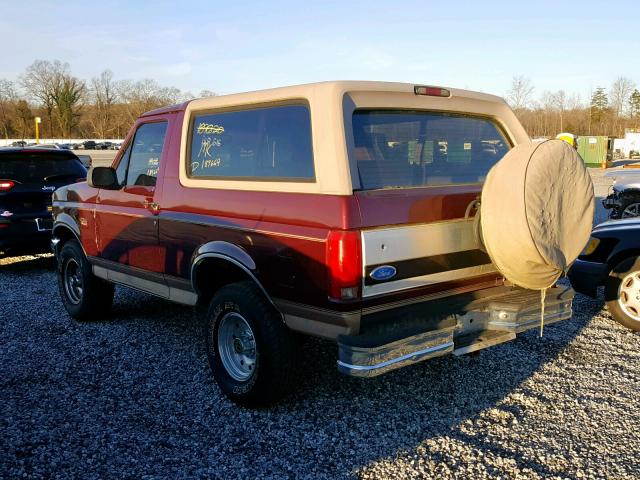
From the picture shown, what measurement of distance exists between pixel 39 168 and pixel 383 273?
7011 mm

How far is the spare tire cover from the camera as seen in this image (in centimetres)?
331

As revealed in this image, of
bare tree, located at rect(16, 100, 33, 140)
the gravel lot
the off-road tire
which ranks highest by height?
bare tree, located at rect(16, 100, 33, 140)

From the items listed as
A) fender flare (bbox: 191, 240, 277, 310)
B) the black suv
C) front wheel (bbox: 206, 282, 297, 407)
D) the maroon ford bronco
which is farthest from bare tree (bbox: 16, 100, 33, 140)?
front wheel (bbox: 206, 282, 297, 407)

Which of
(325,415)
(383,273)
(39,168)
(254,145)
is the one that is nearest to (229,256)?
(254,145)

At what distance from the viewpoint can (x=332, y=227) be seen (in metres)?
3.21

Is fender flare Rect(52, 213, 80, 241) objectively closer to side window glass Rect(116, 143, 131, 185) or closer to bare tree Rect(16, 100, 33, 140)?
side window glass Rect(116, 143, 131, 185)

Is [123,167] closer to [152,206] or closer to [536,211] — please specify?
[152,206]

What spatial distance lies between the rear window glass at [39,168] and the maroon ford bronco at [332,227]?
4.61 meters

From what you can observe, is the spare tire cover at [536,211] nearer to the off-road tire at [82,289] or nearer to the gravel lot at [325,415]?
the gravel lot at [325,415]

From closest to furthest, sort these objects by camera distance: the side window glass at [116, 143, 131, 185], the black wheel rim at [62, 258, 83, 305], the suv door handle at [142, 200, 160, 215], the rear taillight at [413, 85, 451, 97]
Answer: the rear taillight at [413, 85, 451, 97] < the suv door handle at [142, 200, 160, 215] < the side window glass at [116, 143, 131, 185] < the black wheel rim at [62, 258, 83, 305]

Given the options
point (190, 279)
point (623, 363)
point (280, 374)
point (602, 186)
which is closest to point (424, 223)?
point (280, 374)

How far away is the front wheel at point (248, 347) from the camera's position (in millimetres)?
3660

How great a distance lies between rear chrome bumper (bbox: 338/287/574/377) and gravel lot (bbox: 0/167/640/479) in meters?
0.53

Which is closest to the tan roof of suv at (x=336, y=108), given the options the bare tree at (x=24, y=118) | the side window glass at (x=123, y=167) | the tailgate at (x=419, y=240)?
the tailgate at (x=419, y=240)
